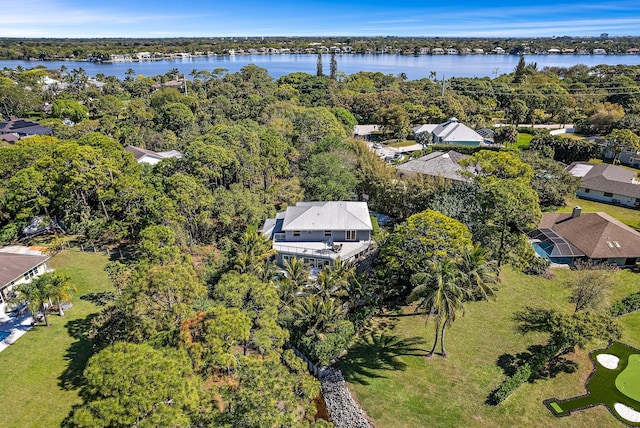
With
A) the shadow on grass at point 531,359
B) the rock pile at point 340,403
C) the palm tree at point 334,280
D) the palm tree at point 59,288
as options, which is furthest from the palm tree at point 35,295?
the shadow on grass at point 531,359

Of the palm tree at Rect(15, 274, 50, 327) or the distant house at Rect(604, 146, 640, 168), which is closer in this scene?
the palm tree at Rect(15, 274, 50, 327)

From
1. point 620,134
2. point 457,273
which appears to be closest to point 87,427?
point 457,273

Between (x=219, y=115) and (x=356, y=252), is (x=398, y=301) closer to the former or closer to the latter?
(x=356, y=252)

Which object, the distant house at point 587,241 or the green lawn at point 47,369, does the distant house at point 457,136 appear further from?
the green lawn at point 47,369

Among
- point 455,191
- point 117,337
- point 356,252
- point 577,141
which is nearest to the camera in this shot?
point 117,337

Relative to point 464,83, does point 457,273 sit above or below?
below

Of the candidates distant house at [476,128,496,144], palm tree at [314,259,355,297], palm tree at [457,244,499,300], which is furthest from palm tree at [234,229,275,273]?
distant house at [476,128,496,144]

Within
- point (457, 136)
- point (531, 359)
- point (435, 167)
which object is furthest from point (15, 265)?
point (457, 136)

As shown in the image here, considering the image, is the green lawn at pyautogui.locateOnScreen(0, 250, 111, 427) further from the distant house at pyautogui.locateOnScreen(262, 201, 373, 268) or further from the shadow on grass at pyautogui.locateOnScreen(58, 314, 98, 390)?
the distant house at pyautogui.locateOnScreen(262, 201, 373, 268)
